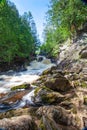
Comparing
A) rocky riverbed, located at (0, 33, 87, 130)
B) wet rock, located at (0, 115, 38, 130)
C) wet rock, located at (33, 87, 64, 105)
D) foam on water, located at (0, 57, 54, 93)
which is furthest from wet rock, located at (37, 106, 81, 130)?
foam on water, located at (0, 57, 54, 93)

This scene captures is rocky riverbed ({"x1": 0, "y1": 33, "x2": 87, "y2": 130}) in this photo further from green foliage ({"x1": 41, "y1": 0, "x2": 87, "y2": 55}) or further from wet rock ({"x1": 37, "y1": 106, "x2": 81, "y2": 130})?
green foliage ({"x1": 41, "y1": 0, "x2": 87, "y2": 55})

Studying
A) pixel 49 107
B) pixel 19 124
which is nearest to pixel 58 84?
pixel 49 107

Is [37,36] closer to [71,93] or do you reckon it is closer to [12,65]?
[12,65]

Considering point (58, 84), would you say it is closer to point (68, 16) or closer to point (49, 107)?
point (49, 107)

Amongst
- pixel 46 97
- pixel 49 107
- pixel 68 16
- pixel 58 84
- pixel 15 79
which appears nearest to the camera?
pixel 49 107

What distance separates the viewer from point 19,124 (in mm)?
8195

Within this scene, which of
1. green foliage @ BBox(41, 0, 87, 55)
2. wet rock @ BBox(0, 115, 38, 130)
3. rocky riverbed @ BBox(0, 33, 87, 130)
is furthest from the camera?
green foliage @ BBox(41, 0, 87, 55)

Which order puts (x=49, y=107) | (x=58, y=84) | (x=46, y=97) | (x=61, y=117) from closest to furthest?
(x=61, y=117) < (x=49, y=107) < (x=46, y=97) < (x=58, y=84)

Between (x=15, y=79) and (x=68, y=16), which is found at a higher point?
(x=68, y=16)

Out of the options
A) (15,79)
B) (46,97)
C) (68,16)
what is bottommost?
(46,97)

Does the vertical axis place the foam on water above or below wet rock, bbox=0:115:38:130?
above

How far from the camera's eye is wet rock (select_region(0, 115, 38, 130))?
793cm

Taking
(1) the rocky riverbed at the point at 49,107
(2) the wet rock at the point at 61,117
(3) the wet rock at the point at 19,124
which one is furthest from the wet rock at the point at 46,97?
(3) the wet rock at the point at 19,124

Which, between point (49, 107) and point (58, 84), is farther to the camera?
point (58, 84)
